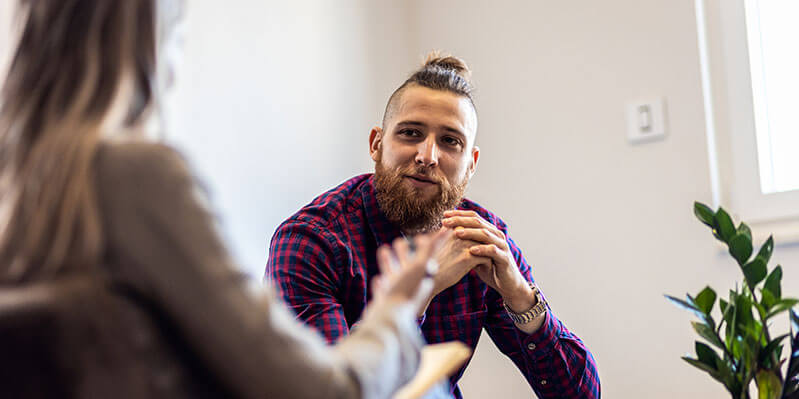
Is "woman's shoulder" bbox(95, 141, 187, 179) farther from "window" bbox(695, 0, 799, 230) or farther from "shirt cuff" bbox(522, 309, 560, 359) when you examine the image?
"window" bbox(695, 0, 799, 230)

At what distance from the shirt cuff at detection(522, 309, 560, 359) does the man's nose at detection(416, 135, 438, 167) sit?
409 mm

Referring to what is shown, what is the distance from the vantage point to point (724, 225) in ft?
4.97

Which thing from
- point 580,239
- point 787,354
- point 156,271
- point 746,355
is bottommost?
point 787,354

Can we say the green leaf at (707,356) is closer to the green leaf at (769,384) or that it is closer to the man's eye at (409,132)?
the green leaf at (769,384)

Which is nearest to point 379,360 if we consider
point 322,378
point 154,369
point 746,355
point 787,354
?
point 322,378

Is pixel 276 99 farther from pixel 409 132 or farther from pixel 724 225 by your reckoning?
pixel 724 225

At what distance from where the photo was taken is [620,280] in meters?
2.13

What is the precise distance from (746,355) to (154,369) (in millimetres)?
1181

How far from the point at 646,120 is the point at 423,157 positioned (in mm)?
727

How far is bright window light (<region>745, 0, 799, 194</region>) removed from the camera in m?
2.02

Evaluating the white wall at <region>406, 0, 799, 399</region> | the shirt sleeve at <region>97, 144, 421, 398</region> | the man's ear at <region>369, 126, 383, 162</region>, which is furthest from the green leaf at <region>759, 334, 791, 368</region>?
the shirt sleeve at <region>97, 144, 421, 398</region>

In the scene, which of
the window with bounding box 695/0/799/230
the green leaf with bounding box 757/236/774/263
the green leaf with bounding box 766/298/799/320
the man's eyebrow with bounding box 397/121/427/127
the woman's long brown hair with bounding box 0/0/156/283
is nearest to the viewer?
the woman's long brown hair with bounding box 0/0/156/283

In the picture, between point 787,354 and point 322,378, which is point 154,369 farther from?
point 787,354

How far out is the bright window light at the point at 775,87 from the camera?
2023 millimetres
